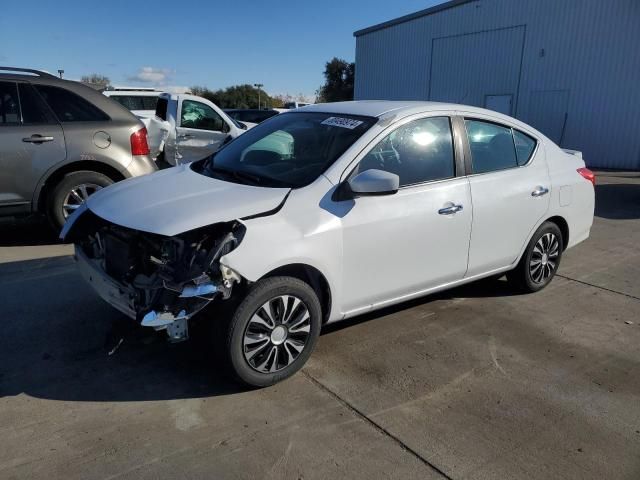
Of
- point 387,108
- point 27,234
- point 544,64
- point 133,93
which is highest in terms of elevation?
point 544,64

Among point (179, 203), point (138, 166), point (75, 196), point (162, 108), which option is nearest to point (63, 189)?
point (75, 196)

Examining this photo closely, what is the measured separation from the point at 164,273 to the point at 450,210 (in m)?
2.05

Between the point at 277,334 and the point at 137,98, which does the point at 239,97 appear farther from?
the point at 277,334

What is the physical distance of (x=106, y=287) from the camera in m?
3.26

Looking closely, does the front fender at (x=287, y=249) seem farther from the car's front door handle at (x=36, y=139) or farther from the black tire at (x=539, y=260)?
the car's front door handle at (x=36, y=139)

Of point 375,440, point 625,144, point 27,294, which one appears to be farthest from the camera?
point 625,144

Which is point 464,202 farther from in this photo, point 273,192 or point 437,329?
point 273,192

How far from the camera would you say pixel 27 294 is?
4.52 meters

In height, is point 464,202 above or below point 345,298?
above

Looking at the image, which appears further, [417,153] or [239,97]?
[239,97]

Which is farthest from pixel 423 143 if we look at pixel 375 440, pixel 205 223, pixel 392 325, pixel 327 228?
pixel 375 440

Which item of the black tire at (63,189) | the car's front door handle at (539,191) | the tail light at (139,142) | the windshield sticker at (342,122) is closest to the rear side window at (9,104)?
the black tire at (63,189)

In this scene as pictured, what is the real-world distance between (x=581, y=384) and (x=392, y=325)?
1366 mm

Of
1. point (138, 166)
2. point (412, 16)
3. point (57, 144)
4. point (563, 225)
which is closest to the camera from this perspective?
point (563, 225)
